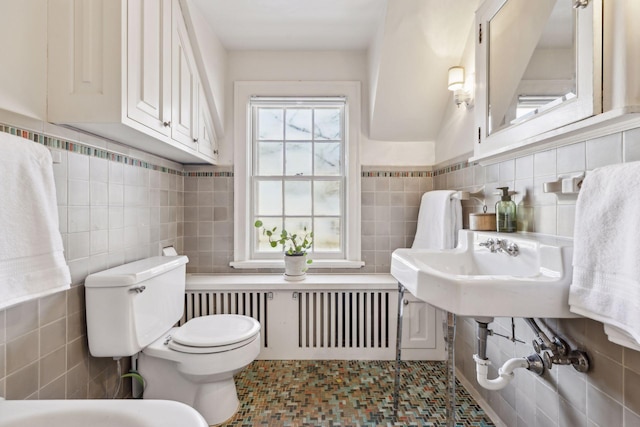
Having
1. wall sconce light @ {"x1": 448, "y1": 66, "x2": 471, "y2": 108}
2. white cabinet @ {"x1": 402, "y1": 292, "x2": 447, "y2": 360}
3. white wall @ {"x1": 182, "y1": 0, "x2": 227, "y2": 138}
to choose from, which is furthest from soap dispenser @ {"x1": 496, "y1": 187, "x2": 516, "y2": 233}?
white wall @ {"x1": 182, "y1": 0, "x2": 227, "y2": 138}

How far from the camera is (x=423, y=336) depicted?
2213mm

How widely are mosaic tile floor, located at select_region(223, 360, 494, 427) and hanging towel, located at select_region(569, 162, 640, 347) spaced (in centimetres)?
109

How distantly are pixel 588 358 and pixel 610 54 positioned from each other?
0.96m

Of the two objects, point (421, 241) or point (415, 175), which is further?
point (415, 175)

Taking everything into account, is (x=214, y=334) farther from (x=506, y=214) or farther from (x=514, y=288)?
(x=506, y=214)

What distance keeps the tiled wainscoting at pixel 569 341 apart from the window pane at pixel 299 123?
1.34m

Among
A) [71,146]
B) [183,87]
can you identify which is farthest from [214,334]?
[183,87]

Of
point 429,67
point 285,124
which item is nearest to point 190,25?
point 285,124

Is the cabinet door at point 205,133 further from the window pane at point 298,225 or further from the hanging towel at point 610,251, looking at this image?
the hanging towel at point 610,251

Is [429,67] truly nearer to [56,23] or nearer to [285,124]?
[285,124]

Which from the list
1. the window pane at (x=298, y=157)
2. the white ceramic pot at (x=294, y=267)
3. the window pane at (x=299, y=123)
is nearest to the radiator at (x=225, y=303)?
the white ceramic pot at (x=294, y=267)

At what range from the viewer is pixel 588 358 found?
3.49 ft

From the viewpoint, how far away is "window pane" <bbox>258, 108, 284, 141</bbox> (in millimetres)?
2547

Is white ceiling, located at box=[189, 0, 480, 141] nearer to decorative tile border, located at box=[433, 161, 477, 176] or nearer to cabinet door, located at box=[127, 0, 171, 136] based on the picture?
decorative tile border, located at box=[433, 161, 477, 176]
